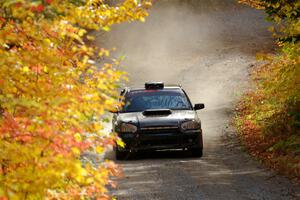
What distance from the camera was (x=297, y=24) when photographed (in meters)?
13.9

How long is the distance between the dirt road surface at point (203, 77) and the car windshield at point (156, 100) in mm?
1155

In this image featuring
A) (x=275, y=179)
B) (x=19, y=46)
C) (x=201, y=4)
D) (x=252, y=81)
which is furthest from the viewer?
(x=201, y=4)

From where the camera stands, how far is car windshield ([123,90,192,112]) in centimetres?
1652

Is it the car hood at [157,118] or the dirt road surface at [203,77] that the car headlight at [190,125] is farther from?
the dirt road surface at [203,77]

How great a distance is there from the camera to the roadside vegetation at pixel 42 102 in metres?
5.12

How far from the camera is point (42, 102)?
5363 mm

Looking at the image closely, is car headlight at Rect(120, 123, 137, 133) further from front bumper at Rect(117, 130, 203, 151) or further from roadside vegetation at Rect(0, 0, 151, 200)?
roadside vegetation at Rect(0, 0, 151, 200)

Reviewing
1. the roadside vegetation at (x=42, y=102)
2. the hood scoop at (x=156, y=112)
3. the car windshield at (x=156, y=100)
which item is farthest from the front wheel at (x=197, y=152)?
the roadside vegetation at (x=42, y=102)

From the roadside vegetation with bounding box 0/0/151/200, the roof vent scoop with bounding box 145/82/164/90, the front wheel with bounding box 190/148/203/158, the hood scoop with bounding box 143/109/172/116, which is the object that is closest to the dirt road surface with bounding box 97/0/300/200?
the front wheel with bounding box 190/148/203/158

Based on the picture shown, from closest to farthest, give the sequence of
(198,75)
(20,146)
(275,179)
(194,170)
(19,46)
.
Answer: (20,146) → (19,46) → (275,179) → (194,170) → (198,75)

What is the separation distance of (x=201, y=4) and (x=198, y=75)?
58.2ft

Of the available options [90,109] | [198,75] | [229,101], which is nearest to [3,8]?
[90,109]

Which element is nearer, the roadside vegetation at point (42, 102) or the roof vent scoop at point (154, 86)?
the roadside vegetation at point (42, 102)

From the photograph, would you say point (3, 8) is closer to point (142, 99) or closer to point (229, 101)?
point (142, 99)
